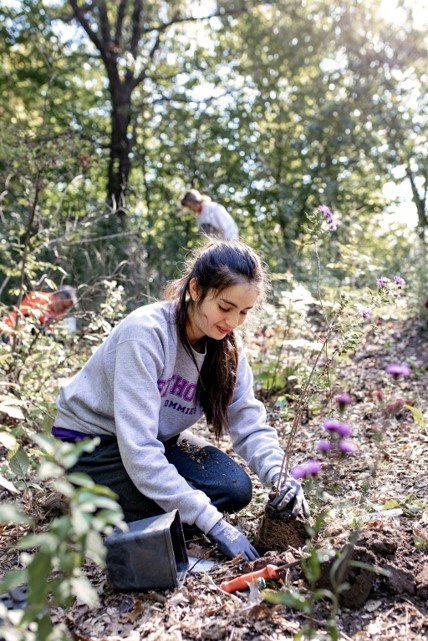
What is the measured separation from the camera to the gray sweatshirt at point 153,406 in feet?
6.93

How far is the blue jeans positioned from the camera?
2.33 metres

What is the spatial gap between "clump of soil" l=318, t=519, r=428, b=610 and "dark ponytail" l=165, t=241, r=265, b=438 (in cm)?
81

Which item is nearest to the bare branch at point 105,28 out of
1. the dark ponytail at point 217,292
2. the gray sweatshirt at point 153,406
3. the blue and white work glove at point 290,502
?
the dark ponytail at point 217,292

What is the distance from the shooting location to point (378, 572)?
5.78ft

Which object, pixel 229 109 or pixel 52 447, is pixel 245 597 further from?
pixel 229 109

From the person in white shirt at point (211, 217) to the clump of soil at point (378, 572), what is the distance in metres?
4.72

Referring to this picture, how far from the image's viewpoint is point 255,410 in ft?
8.57

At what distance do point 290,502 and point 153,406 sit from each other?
0.59m

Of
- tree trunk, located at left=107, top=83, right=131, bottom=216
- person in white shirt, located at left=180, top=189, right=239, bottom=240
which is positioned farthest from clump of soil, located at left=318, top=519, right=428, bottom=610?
tree trunk, located at left=107, top=83, right=131, bottom=216

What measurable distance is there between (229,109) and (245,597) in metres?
10.4

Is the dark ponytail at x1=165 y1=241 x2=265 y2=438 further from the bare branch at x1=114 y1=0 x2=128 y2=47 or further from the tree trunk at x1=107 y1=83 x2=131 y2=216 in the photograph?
the bare branch at x1=114 y1=0 x2=128 y2=47

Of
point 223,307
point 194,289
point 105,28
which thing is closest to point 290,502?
point 223,307

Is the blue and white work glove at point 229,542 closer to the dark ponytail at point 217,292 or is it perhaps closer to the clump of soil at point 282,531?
the clump of soil at point 282,531

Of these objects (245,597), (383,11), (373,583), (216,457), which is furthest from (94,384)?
(383,11)
